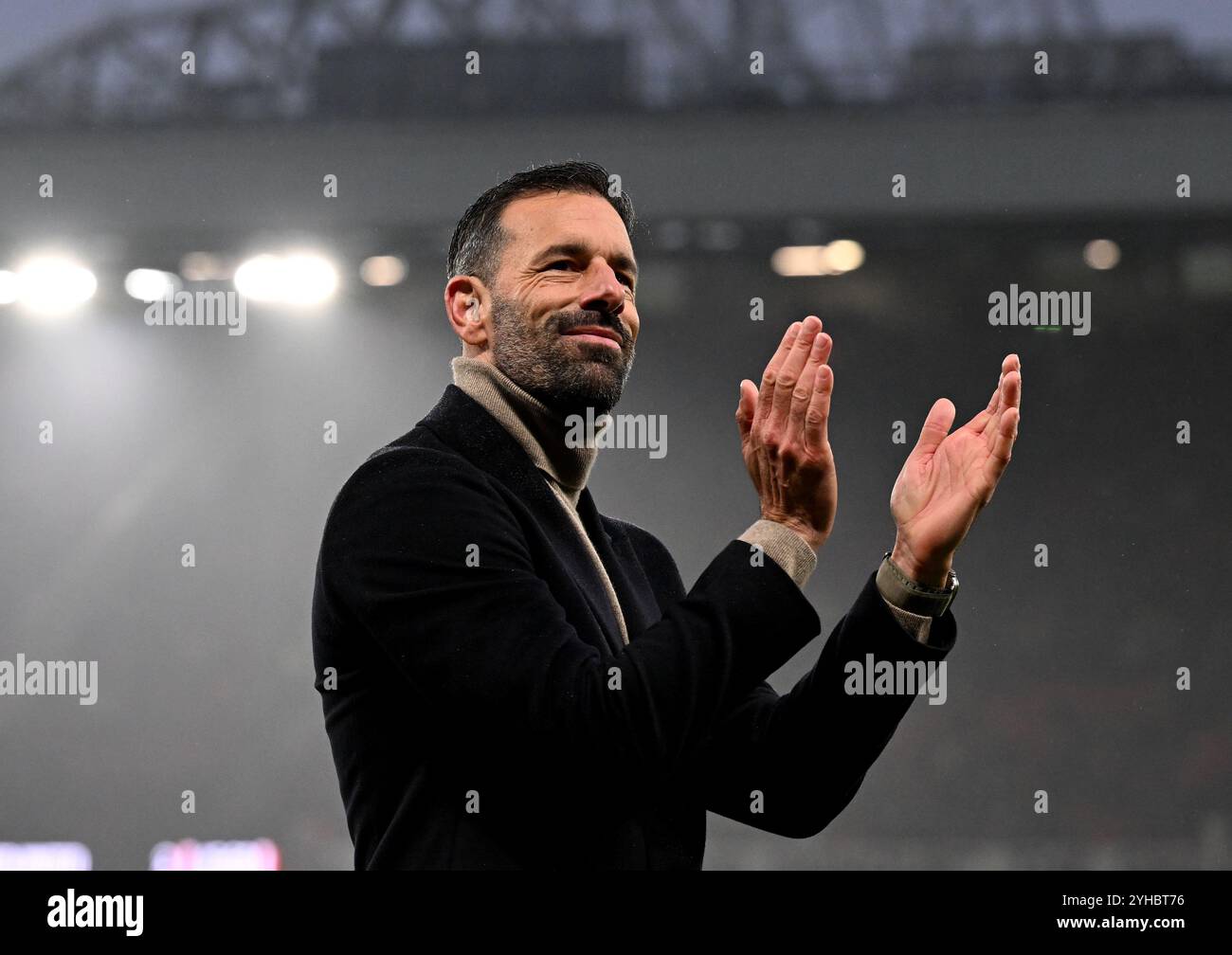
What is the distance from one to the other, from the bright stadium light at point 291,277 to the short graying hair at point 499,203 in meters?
4.24

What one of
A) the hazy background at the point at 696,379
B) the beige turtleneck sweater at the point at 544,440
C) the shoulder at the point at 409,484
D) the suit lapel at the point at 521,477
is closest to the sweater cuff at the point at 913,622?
the beige turtleneck sweater at the point at 544,440

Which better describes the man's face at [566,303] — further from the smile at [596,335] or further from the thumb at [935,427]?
the thumb at [935,427]

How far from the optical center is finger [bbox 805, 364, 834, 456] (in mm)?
979

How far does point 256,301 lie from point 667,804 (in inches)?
189

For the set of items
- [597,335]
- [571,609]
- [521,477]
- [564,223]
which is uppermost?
[564,223]

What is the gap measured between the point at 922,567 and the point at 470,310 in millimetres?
438

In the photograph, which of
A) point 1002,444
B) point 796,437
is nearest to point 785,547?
point 796,437

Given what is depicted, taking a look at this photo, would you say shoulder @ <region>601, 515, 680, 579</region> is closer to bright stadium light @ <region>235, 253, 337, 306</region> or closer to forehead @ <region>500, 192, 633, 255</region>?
forehead @ <region>500, 192, 633, 255</region>

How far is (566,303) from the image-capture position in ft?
3.53

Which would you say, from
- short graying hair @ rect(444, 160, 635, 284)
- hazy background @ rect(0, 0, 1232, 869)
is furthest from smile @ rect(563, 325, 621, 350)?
hazy background @ rect(0, 0, 1232, 869)

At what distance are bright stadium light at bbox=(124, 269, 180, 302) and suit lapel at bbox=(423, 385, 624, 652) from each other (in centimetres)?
442

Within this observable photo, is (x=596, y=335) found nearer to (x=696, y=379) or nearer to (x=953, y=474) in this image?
(x=953, y=474)

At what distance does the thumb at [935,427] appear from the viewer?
43.3 inches
